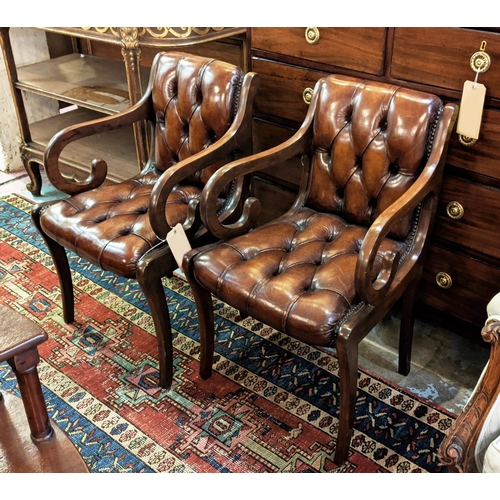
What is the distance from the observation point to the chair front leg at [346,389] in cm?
157

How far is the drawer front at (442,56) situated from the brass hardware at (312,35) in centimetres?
29

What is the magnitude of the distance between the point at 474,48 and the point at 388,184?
444 millimetres

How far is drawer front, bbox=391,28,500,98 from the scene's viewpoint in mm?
Result: 1699

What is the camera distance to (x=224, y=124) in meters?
2.07

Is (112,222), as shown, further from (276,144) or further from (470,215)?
(470,215)

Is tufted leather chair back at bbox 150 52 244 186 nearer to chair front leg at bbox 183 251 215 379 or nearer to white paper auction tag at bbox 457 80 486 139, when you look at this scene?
chair front leg at bbox 183 251 215 379

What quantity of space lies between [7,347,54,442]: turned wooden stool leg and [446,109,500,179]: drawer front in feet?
4.49

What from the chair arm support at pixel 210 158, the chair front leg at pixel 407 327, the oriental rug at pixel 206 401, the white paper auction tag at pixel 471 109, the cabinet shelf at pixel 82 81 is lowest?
the oriental rug at pixel 206 401

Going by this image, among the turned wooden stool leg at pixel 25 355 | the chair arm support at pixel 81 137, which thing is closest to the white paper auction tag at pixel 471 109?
the chair arm support at pixel 81 137

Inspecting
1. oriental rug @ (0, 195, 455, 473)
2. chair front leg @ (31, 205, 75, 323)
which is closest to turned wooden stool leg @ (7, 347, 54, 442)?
oriental rug @ (0, 195, 455, 473)

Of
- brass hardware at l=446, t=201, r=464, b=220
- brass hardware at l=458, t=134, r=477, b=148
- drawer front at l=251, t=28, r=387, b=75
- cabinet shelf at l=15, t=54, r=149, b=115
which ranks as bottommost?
brass hardware at l=446, t=201, r=464, b=220

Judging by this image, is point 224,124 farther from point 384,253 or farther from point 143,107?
point 384,253

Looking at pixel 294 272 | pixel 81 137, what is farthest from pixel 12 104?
pixel 294 272

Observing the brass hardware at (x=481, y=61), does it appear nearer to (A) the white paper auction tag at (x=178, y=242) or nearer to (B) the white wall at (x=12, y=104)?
(A) the white paper auction tag at (x=178, y=242)
